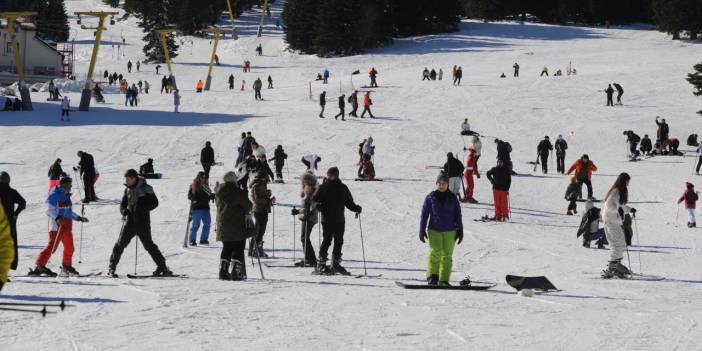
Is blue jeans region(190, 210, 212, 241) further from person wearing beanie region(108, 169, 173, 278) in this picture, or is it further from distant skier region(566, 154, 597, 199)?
distant skier region(566, 154, 597, 199)

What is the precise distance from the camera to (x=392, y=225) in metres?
18.3

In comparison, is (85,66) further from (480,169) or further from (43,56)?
(480,169)

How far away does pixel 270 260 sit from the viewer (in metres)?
14.2

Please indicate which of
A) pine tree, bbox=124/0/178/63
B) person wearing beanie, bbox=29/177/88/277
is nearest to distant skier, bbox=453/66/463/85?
pine tree, bbox=124/0/178/63

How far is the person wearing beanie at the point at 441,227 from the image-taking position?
436 inches

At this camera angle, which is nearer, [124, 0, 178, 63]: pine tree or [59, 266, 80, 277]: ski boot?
[59, 266, 80, 277]: ski boot

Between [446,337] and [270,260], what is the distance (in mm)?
6205

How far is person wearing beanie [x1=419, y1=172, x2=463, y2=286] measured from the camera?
11.1 meters

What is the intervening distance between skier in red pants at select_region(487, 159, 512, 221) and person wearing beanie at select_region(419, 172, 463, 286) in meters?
8.18

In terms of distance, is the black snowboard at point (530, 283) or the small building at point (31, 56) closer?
the black snowboard at point (530, 283)

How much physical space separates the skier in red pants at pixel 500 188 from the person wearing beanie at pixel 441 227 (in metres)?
8.18

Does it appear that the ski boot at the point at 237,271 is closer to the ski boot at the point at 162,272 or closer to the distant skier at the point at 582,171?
the ski boot at the point at 162,272

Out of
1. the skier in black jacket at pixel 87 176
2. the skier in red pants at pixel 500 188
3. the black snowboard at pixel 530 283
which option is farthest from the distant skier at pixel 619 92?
the black snowboard at pixel 530 283

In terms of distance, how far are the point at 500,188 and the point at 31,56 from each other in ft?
170
